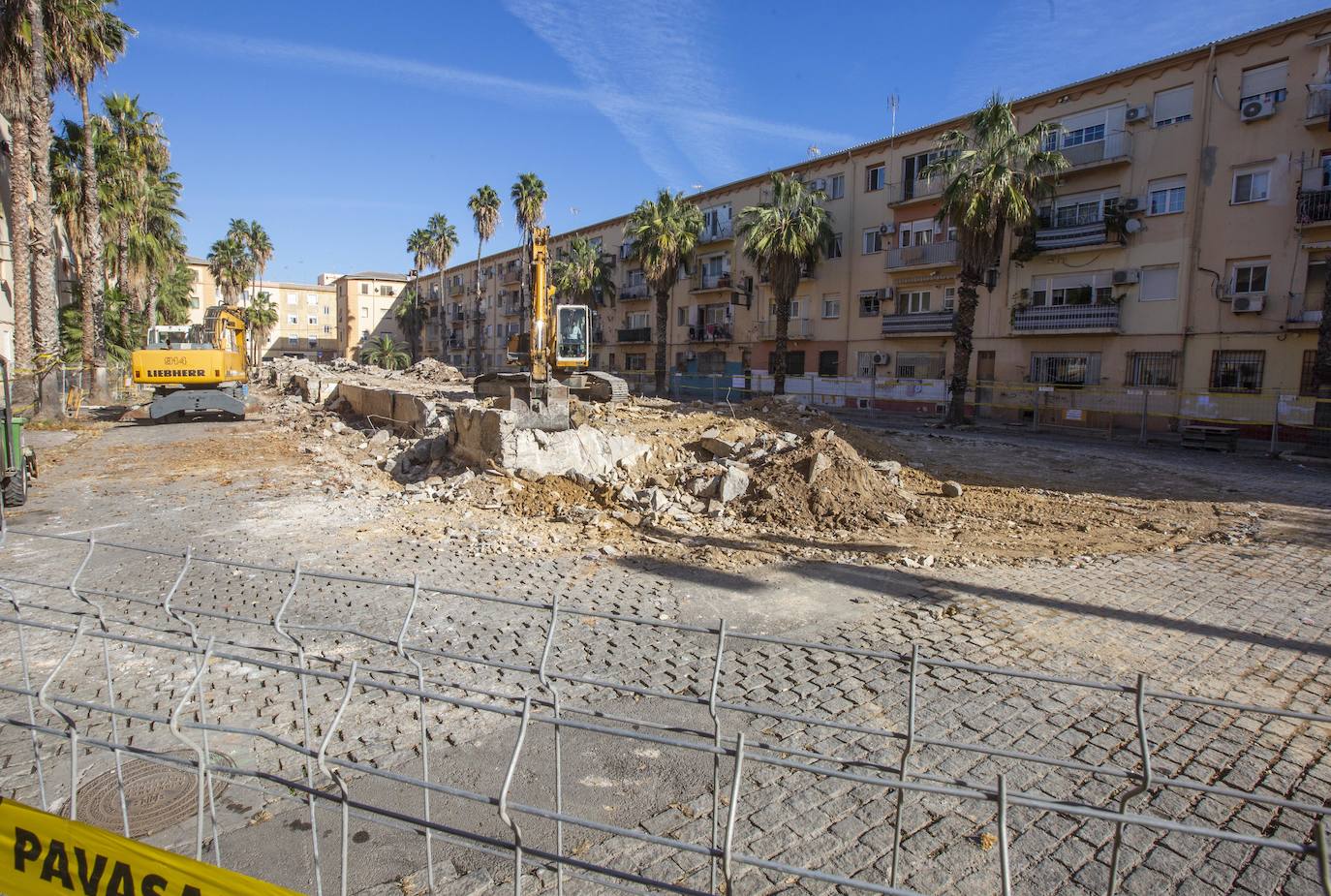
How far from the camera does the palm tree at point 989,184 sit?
80.7 ft

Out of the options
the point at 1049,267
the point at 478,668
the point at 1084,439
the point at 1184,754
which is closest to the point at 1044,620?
the point at 1184,754

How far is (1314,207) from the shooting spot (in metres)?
22.0

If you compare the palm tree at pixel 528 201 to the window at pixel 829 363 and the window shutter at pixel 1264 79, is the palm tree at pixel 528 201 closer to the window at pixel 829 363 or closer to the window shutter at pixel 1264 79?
the window at pixel 829 363

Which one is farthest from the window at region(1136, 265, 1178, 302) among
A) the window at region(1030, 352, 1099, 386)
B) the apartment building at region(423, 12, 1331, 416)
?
the window at region(1030, 352, 1099, 386)

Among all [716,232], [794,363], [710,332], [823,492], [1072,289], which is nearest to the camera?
[823,492]

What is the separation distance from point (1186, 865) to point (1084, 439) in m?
22.1

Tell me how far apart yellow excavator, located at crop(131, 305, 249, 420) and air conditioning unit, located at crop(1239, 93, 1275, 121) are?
1271 inches

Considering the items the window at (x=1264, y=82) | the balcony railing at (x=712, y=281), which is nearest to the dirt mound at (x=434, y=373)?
the balcony railing at (x=712, y=281)

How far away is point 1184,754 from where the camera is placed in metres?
4.59

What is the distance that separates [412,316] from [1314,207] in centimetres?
7033

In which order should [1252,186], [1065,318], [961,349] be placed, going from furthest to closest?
[1065,318] → [961,349] → [1252,186]

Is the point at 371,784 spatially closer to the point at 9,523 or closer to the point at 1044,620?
the point at 1044,620

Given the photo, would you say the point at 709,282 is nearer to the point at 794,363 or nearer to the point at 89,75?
the point at 794,363

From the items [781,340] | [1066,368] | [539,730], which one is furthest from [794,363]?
[539,730]
